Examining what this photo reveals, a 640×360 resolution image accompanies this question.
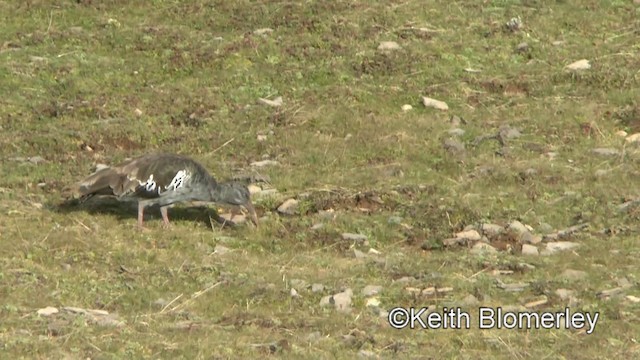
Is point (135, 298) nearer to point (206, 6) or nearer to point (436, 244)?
point (436, 244)

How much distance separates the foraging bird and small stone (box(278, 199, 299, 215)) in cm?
44

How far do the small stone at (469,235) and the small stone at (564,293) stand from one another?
2271 millimetres

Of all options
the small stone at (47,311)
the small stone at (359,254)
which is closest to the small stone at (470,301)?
the small stone at (359,254)

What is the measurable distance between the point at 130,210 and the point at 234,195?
4.82 feet

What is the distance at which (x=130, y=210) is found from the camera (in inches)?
724

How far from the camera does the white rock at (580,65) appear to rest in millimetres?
23219

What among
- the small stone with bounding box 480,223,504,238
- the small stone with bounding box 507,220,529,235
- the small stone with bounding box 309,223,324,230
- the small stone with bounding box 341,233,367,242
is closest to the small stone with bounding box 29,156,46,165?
the small stone with bounding box 309,223,324,230

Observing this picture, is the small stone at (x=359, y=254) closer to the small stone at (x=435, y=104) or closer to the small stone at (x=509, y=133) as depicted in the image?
the small stone at (x=509, y=133)

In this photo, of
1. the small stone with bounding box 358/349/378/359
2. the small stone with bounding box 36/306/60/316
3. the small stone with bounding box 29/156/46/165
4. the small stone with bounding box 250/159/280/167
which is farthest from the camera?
the small stone with bounding box 250/159/280/167

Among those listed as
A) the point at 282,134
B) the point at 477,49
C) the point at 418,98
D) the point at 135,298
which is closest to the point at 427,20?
the point at 477,49

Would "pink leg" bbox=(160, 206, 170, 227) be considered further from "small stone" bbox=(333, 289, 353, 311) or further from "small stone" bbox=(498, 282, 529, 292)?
"small stone" bbox=(498, 282, 529, 292)

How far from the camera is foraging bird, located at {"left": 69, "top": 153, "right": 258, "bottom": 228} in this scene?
1738 centimetres

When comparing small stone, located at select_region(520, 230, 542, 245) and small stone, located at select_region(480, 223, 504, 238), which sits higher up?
small stone, located at select_region(480, 223, 504, 238)

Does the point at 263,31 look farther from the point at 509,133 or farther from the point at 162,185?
the point at 162,185
